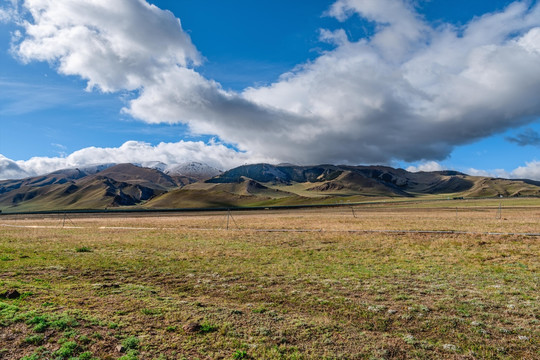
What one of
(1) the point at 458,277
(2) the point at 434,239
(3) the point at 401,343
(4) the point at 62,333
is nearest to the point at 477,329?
(3) the point at 401,343

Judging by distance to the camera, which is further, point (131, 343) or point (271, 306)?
point (271, 306)

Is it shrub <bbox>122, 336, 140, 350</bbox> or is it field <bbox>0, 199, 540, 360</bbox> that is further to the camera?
field <bbox>0, 199, 540, 360</bbox>

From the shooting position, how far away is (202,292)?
44.0 feet

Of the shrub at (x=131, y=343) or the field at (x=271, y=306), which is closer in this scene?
the shrub at (x=131, y=343)

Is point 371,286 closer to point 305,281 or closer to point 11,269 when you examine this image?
point 305,281

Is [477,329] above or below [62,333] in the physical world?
below

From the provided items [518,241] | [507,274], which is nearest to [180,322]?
[507,274]

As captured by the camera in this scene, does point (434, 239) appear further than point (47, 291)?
Yes

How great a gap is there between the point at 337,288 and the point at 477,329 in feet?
18.5

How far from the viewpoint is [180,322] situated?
9688 millimetres

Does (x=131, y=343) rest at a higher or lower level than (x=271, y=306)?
higher

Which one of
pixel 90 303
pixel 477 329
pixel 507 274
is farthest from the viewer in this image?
pixel 507 274

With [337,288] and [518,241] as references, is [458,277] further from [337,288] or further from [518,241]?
[518,241]

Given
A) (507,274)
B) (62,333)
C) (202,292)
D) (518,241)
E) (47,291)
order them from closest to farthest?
(62,333) < (47,291) < (202,292) < (507,274) < (518,241)
